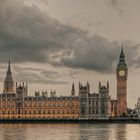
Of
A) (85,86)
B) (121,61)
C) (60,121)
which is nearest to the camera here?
(60,121)

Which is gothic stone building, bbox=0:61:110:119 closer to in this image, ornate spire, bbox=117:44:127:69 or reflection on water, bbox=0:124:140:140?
ornate spire, bbox=117:44:127:69

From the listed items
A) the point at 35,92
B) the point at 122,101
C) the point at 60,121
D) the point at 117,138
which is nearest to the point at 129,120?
the point at 122,101

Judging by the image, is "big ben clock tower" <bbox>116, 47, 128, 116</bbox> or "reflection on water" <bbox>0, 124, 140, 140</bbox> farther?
Result: "big ben clock tower" <bbox>116, 47, 128, 116</bbox>

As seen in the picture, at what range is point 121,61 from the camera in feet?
589

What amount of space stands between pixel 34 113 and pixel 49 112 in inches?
197

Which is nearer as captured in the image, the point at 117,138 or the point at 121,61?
the point at 117,138

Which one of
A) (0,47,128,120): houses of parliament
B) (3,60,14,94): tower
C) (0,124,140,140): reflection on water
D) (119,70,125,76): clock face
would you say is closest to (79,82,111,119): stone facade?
(0,47,128,120): houses of parliament

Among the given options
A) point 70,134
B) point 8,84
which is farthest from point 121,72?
point 70,134

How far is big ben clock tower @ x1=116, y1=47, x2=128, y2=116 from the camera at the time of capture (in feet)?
552

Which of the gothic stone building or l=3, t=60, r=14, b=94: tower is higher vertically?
l=3, t=60, r=14, b=94: tower

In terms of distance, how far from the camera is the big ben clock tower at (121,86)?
552 feet

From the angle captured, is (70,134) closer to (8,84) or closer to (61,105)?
(61,105)

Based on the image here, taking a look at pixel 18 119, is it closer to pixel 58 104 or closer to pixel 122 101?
pixel 58 104

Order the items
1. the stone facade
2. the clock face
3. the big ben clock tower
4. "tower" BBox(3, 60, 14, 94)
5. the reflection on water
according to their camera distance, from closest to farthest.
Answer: the reflection on water
the stone facade
the big ben clock tower
the clock face
"tower" BBox(3, 60, 14, 94)
